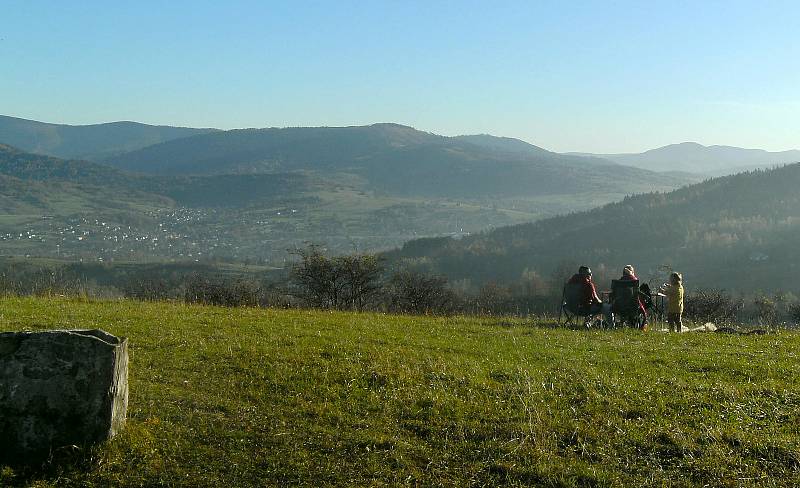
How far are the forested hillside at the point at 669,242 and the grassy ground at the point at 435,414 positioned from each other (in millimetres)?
64689

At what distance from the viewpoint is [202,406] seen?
28.0ft

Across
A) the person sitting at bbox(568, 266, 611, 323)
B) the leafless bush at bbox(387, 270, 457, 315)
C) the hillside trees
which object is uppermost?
the person sitting at bbox(568, 266, 611, 323)

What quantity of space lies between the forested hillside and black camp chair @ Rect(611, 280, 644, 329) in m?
57.3

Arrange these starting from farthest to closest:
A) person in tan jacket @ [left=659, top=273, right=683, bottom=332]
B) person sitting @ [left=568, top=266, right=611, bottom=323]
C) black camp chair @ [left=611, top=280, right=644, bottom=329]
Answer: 1. person sitting @ [left=568, top=266, right=611, bottom=323]
2. black camp chair @ [left=611, top=280, right=644, bottom=329]
3. person in tan jacket @ [left=659, top=273, right=683, bottom=332]

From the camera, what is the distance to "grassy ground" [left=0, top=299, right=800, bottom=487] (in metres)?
6.91

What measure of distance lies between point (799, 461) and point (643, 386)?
2.82m

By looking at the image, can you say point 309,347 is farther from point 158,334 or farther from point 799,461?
point 799,461

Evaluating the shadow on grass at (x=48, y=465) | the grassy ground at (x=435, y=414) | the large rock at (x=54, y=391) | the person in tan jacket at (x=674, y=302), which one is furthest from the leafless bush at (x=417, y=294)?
the shadow on grass at (x=48, y=465)

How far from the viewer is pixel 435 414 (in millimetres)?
8422

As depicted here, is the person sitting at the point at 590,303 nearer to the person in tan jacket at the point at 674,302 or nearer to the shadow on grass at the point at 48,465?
the person in tan jacket at the point at 674,302

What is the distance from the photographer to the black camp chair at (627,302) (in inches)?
696

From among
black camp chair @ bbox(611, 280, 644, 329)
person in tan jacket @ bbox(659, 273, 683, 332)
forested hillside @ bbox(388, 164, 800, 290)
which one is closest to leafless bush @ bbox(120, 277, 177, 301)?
black camp chair @ bbox(611, 280, 644, 329)

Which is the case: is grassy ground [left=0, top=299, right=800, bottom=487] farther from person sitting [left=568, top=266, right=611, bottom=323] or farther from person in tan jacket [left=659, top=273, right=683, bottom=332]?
person sitting [left=568, top=266, right=611, bottom=323]

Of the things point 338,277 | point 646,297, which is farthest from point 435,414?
point 338,277
